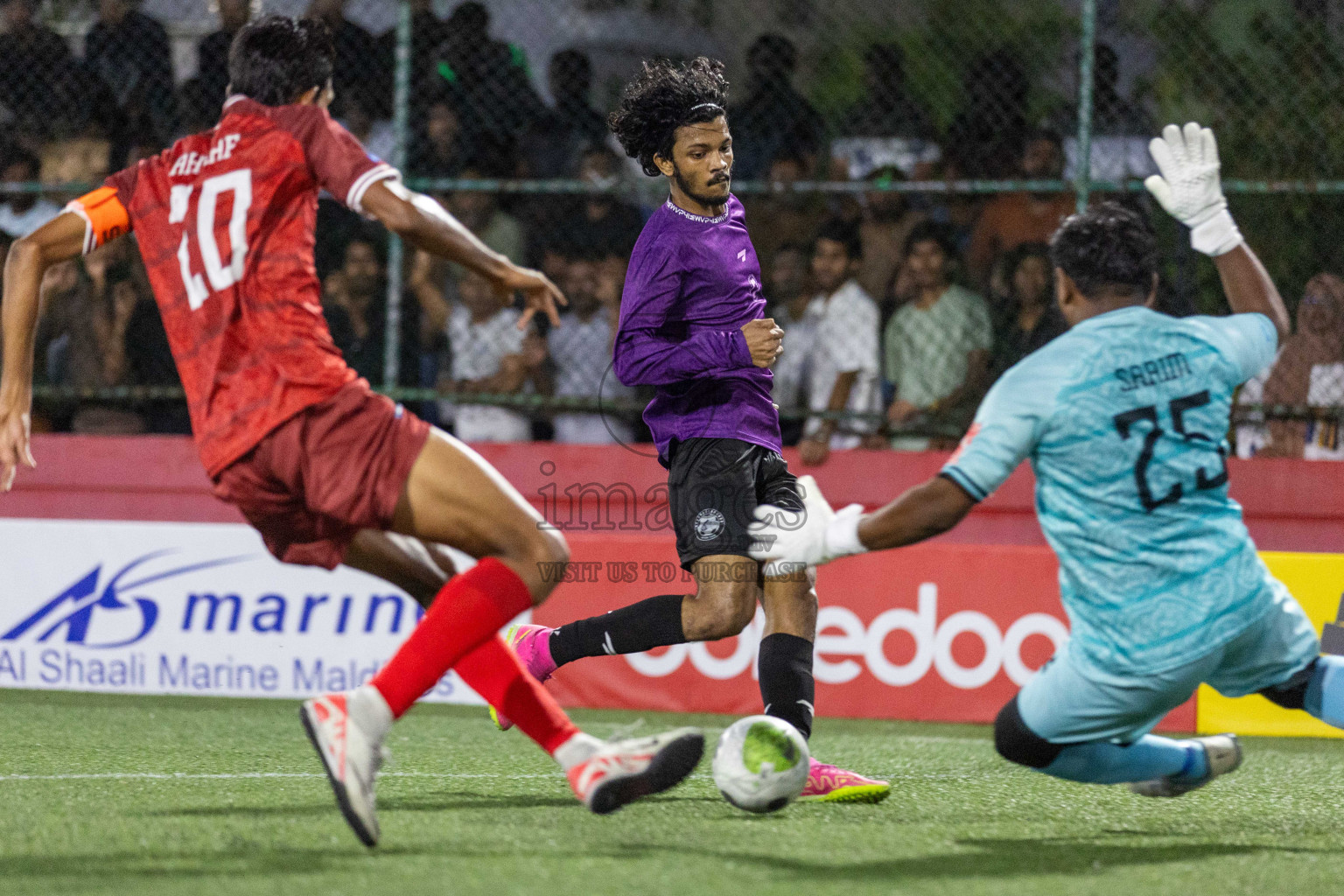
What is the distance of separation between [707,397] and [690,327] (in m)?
0.22

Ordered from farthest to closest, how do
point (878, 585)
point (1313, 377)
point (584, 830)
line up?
point (1313, 377), point (878, 585), point (584, 830)

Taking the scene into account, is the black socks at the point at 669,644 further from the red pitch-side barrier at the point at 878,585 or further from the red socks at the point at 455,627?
the red pitch-side barrier at the point at 878,585

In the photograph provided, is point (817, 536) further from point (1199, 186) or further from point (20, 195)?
point (20, 195)

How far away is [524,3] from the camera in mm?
9820

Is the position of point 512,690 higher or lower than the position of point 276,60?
lower

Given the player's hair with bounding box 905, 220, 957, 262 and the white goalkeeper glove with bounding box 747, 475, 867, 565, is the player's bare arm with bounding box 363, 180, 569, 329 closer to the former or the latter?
the white goalkeeper glove with bounding box 747, 475, 867, 565

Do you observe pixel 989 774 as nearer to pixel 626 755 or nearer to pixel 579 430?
pixel 626 755

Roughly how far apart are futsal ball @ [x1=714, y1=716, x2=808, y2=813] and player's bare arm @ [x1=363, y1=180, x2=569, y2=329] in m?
1.36

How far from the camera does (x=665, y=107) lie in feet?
15.3

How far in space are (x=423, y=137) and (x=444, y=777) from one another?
14.6ft

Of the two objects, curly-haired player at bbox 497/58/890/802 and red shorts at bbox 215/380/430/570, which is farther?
curly-haired player at bbox 497/58/890/802

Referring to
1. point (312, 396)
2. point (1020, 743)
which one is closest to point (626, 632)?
point (1020, 743)

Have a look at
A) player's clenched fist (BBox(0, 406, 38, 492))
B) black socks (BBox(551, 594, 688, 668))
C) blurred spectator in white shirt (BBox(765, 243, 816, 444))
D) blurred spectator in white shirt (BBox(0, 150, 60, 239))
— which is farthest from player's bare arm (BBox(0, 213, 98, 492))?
blurred spectator in white shirt (BBox(0, 150, 60, 239))

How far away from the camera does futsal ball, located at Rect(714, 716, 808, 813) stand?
4.11m
